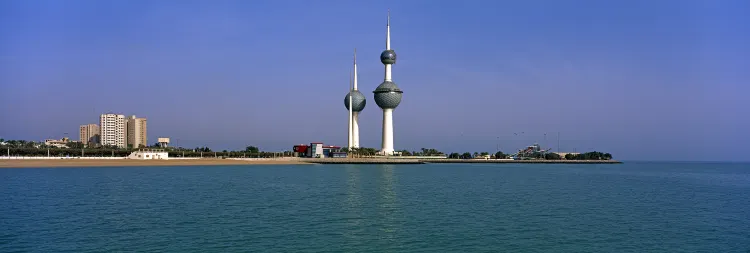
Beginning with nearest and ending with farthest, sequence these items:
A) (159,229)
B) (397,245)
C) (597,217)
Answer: (397,245), (159,229), (597,217)

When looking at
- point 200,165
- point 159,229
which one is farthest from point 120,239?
point 200,165

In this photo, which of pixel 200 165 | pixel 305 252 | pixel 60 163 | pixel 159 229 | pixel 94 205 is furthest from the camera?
pixel 200 165

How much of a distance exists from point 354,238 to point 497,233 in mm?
7368

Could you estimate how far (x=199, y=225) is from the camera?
32.2 metres

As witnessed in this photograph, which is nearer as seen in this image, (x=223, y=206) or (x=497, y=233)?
(x=497, y=233)

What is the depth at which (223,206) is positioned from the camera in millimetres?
41875

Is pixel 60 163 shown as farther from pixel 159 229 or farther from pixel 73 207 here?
pixel 159 229

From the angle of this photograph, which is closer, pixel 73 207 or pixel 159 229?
pixel 159 229

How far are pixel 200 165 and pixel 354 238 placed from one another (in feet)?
386

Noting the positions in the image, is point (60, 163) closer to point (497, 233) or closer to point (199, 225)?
point (199, 225)

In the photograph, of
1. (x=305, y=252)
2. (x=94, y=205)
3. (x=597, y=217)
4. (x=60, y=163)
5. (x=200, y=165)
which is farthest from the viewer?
(x=200, y=165)

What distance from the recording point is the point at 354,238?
94.5 feet

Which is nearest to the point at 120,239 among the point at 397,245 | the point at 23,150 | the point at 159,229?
the point at 159,229

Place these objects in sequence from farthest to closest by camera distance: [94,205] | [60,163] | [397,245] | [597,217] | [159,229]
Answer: [60,163] → [94,205] → [597,217] → [159,229] → [397,245]
